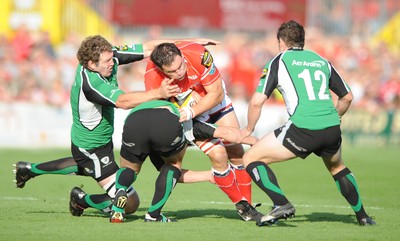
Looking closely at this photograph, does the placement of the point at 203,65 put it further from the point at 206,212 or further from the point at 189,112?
the point at 206,212

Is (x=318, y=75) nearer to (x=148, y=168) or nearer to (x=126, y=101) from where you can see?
(x=126, y=101)

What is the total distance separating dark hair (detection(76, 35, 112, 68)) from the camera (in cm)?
1019

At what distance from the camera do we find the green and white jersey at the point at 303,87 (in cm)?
954

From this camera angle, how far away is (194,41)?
10883 millimetres

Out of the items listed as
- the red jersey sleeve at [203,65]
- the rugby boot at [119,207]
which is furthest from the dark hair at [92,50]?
the rugby boot at [119,207]

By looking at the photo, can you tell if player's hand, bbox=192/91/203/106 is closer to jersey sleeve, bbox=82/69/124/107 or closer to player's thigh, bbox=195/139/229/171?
player's thigh, bbox=195/139/229/171

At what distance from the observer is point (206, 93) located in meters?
10.7

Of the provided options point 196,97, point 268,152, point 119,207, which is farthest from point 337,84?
point 119,207

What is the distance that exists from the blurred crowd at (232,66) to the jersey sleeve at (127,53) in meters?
10.4

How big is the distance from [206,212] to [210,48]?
13.9 metres

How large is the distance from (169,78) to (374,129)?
47.7 feet

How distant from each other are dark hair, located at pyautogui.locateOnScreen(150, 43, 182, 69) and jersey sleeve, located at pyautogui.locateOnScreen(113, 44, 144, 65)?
0.99 m

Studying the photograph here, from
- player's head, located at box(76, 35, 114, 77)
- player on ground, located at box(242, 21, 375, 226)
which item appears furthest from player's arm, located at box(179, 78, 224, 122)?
player's head, located at box(76, 35, 114, 77)

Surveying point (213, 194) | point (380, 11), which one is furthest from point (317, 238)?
point (380, 11)
